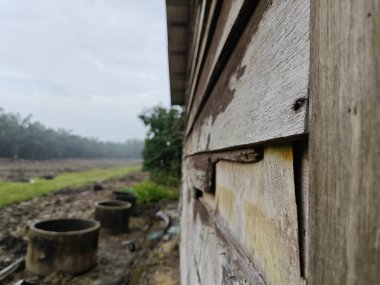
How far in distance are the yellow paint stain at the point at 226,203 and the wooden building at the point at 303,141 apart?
10 mm

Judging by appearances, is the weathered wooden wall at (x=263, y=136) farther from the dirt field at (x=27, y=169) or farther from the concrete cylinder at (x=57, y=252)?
the dirt field at (x=27, y=169)

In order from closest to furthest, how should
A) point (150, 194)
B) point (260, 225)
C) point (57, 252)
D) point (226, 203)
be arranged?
point (260, 225)
point (226, 203)
point (57, 252)
point (150, 194)

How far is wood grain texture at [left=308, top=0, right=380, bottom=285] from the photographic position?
30cm

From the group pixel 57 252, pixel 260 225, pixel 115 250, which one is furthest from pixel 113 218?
pixel 260 225

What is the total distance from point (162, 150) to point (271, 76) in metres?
19.3

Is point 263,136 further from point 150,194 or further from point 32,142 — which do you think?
point 32,142

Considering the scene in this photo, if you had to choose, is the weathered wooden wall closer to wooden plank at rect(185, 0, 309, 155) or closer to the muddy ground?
wooden plank at rect(185, 0, 309, 155)

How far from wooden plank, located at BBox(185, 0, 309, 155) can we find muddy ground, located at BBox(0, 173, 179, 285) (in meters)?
5.39

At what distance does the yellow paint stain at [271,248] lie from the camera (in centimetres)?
55

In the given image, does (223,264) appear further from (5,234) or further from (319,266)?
(5,234)

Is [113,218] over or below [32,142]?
below

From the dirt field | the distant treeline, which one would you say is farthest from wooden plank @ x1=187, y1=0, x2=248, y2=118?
the distant treeline

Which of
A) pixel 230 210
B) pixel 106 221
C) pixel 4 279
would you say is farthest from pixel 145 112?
pixel 230 210

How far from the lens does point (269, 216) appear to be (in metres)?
0.68
